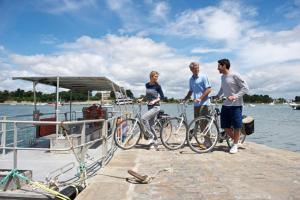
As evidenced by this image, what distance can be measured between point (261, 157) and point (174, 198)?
3668 millimetres

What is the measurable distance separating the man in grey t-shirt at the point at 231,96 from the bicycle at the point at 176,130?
0.94m

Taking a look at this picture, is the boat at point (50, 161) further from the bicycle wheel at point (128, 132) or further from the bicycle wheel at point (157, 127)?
the bicycle wheel at point (157, 127)

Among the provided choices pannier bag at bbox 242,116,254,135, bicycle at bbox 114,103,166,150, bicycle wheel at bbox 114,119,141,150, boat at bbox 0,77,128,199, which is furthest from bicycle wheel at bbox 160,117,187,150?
pannier bag at bbox 242,116,254,135

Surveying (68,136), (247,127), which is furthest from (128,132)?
(247,127)

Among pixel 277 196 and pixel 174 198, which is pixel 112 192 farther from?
pixel 277 196

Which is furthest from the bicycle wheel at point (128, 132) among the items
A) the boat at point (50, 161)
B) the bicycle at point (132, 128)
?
the boat at point (50, 161)

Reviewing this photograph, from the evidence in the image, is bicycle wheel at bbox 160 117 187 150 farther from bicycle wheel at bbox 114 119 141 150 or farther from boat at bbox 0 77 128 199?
boat at bbox 0 77 128 199

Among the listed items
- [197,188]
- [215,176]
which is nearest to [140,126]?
→ [215,176]

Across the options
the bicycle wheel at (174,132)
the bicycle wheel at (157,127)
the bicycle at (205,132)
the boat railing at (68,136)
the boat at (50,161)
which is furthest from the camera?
the bicycle wheel at (157,127)

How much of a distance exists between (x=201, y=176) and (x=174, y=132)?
2.83m

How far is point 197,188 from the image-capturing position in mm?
5035

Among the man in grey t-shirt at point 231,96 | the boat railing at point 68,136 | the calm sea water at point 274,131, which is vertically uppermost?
the man in grey t-shirt at point 231,96

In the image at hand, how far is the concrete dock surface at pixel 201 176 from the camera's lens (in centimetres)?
473

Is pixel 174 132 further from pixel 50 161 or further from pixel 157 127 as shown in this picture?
pixel 50 161
